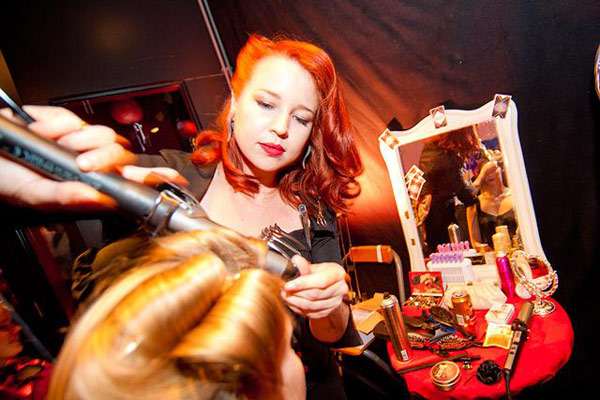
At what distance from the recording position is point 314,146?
1604 millimetres

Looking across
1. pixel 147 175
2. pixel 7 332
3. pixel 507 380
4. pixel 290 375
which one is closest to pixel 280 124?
pixel 147 175

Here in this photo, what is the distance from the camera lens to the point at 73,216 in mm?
559

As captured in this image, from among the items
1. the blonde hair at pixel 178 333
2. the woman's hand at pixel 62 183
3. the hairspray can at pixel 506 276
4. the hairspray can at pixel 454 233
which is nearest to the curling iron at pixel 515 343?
the hairspray can at pixel 506 276

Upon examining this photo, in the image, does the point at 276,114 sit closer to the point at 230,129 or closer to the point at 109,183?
the point at 230,129

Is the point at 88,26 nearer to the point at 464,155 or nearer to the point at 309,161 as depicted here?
the point at 309,161

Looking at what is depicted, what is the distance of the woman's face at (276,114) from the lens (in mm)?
1318

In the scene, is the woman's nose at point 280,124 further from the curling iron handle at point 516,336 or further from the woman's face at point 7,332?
the curling iron handle at point 516,336

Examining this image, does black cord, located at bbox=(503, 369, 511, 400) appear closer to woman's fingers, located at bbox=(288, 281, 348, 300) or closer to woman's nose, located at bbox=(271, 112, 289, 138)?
woman's fingers, located at bbox=(288, 281, 348, 300)

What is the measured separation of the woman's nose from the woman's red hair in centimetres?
24

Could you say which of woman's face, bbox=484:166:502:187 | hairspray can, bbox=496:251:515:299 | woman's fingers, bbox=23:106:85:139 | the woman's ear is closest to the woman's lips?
the woman's ear

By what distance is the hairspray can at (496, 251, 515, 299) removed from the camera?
2107 mm

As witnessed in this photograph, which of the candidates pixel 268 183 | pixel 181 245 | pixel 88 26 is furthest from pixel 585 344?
pixel 88 26

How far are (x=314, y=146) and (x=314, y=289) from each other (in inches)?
35.4

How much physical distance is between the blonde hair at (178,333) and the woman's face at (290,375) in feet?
0.36
